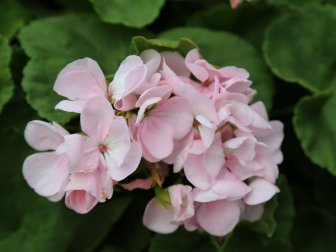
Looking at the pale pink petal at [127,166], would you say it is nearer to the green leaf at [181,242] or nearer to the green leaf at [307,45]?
the green leaf at [181,242]

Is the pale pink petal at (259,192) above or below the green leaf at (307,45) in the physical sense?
below

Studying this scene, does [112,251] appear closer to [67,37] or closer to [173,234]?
[173,234]

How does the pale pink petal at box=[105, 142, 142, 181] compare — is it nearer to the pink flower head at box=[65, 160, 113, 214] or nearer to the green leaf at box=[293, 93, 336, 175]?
the pink flower head at box=[65, 160, 113, 214]

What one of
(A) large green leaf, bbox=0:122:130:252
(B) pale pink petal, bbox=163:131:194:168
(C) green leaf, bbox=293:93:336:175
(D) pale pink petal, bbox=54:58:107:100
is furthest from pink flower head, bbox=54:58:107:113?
(C) green leaf, bbox=293:93:336:175

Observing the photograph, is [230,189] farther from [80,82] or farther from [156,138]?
[80,82]

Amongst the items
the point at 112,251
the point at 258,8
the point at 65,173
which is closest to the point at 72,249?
the point at 112,251

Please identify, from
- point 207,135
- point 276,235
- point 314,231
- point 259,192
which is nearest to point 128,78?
point 207,135

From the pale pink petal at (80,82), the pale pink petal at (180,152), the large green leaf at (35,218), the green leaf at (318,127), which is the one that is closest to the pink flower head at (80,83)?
the pale pink petal at (80,82)
